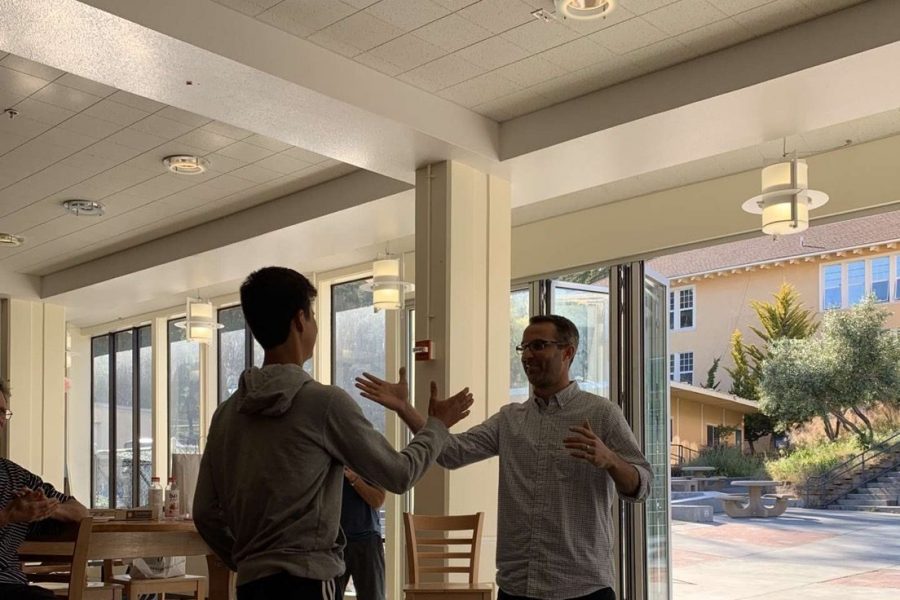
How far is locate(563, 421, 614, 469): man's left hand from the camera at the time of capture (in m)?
2.52

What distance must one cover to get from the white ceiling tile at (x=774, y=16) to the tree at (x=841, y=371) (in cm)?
1263

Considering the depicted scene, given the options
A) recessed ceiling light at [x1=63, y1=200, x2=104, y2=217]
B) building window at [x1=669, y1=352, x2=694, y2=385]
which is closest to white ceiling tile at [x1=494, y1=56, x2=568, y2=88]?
recessed ceiling light at [x1=63, y1=200, x2=104, y2=217]

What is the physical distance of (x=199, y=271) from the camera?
29.5 feet

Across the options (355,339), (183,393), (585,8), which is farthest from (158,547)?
(183,393)

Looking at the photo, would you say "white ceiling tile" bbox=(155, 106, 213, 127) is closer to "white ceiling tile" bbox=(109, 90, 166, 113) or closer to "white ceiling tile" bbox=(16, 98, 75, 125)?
"white ceiling tile" bbox=(109, 90, 166, 113)

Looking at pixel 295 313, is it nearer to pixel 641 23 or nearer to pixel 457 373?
pixel 641 23

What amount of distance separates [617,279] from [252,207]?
2.79 meters

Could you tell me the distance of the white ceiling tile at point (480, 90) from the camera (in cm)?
499

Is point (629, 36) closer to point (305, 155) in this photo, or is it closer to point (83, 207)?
point (305, 155)

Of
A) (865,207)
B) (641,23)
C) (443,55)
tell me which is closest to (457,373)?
(443,55)

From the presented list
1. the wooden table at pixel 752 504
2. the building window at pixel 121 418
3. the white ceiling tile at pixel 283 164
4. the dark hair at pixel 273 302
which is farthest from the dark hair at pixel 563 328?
the wooden table at pixel 752 504

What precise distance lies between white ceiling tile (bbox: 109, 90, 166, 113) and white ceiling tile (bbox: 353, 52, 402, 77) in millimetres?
1200

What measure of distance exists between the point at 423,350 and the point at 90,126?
2.28m

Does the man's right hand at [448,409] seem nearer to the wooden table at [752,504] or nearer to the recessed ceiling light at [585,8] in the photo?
the recessed ceiling light at [585,8]
